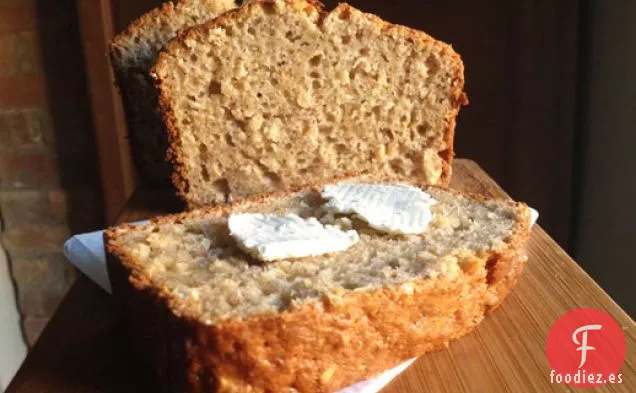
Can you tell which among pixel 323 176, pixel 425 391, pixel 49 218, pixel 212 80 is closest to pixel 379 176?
pixel 323 176

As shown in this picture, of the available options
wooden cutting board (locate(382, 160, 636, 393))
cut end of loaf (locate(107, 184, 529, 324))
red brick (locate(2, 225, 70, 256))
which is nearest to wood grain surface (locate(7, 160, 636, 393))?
wooden cutting board (locate(382, 160, 636, 393))

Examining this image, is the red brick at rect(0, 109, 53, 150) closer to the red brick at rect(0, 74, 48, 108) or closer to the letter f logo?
the red brick at rect(0, 74, 48, 108)

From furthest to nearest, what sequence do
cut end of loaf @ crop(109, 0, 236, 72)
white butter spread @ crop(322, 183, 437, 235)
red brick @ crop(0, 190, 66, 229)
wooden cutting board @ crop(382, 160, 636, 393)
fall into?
1. red brick @ crop(0, 190, 66, 229)
2. cut end of loaf @ crop(109, 0, 236, 72)
3. white butter spread @ crop(322, 183, 437, 235)
4. wooden cutting board @ crop(382, 160, 636, 393)

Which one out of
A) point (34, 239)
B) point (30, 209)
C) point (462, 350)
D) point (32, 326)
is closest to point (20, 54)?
point (30, 209)

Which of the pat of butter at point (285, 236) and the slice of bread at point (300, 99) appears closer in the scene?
the pat of butter at point (285, 236)

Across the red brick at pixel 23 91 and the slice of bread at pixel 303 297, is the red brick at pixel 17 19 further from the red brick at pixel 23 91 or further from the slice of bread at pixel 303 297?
the slice of bread at pixel 303 297

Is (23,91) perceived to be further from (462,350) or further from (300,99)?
(462,350)

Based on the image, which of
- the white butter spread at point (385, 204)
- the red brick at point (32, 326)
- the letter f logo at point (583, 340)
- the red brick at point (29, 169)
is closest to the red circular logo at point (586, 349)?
the letter f logo at point (583, 340)
